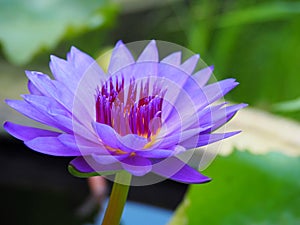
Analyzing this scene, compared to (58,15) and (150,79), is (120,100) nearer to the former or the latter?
(150,79)

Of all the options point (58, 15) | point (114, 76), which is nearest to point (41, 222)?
point (58, 15)

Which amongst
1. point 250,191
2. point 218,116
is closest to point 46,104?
point 218,116

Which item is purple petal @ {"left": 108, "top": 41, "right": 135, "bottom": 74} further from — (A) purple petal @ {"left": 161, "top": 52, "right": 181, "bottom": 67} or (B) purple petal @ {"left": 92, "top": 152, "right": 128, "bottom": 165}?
(B) purple petal @ {"left": 92, "top": 152, "right": 128, "bottom": 165}

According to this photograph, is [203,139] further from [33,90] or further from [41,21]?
[41,21]

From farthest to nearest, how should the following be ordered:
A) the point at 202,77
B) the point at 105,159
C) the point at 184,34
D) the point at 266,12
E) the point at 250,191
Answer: the point at 184,34 → the point at 266,12 → the point at 250,191 → the point at 202,77 → the point at 105,159

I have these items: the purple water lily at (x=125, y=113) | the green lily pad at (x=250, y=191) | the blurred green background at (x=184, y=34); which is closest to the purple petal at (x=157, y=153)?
the purple water lily at (x=125, y=113)

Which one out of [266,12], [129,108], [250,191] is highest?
[266,12]

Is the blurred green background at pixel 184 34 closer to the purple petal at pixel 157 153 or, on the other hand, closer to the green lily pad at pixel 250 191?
the green lily pad at pixel 250 191
